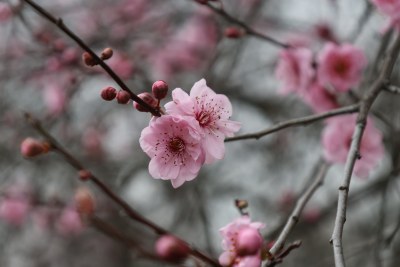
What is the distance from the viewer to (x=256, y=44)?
5.38 meters

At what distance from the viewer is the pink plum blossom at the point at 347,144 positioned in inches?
89.3

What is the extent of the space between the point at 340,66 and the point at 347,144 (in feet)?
1.29

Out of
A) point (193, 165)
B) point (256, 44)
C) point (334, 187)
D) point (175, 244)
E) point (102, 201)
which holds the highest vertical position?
point (175, 244)

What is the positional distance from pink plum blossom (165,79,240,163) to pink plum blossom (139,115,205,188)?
0.03 m

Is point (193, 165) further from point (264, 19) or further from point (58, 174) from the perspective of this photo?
point (264, 19)

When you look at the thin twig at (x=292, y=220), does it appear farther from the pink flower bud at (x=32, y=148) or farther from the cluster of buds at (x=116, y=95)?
the pink flower bud at (x=32, y=148)

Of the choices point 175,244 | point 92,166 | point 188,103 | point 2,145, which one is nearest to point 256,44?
point 92,166

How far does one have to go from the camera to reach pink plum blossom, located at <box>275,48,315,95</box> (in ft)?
8.07

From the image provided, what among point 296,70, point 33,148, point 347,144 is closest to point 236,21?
point 296,70

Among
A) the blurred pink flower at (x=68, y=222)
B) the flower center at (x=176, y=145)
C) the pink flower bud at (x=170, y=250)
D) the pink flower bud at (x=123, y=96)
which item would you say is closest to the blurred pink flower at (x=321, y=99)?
the flower center at (x=176, y=145)

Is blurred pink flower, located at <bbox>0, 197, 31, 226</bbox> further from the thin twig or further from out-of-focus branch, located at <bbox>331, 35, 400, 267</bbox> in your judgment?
out-of-focus branch, located at <bbox>331, 35, 400, 267</bbox>

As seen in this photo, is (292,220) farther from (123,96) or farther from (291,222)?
(123,96)

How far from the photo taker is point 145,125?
502cm

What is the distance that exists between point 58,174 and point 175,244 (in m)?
3.89
